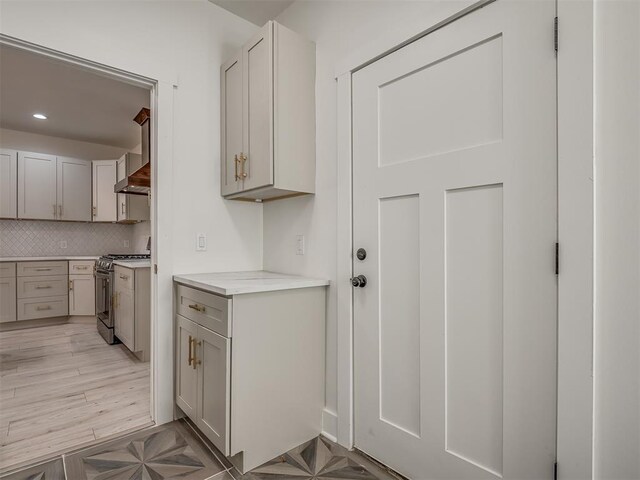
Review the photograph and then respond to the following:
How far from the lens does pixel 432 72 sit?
146cm

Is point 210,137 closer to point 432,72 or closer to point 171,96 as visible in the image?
point 171,96

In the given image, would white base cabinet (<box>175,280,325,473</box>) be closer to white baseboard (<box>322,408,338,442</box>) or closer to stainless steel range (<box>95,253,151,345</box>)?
white baseboard (<box>322,408,338,442</box>)

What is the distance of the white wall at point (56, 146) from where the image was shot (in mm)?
4594

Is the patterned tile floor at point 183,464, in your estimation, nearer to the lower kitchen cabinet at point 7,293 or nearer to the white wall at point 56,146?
the lower kitchen cabinet at point 7,293

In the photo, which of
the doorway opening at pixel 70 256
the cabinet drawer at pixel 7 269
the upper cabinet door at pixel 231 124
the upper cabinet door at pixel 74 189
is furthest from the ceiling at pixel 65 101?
the cabinet drawer at pixel 7 269

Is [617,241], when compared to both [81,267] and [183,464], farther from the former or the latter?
[81,267]

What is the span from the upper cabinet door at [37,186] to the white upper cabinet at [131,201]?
0.84 m

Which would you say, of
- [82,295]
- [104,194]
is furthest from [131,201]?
[82,295]

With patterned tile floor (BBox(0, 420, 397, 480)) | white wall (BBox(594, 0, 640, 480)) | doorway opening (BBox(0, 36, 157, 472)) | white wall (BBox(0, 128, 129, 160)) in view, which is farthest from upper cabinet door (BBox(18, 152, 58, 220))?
white wall (BBox(594, 0, 640, 480))

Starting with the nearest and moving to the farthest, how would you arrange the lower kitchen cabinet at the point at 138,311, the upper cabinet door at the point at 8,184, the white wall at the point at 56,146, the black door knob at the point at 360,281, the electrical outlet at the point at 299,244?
the black door knob at the point at 360,281, the electrical outlet at the point at 299,244, the lower kitchen cabinet at the point at 138,311, the upper cabinet door at the point at 8,184, the white wall at the point at 56,146

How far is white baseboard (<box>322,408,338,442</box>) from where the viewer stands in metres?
1.86

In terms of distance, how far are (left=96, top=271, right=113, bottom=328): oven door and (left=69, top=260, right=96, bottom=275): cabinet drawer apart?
2.12ft

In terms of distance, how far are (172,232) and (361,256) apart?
1151 mm

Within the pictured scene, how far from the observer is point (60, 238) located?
4992 mm
